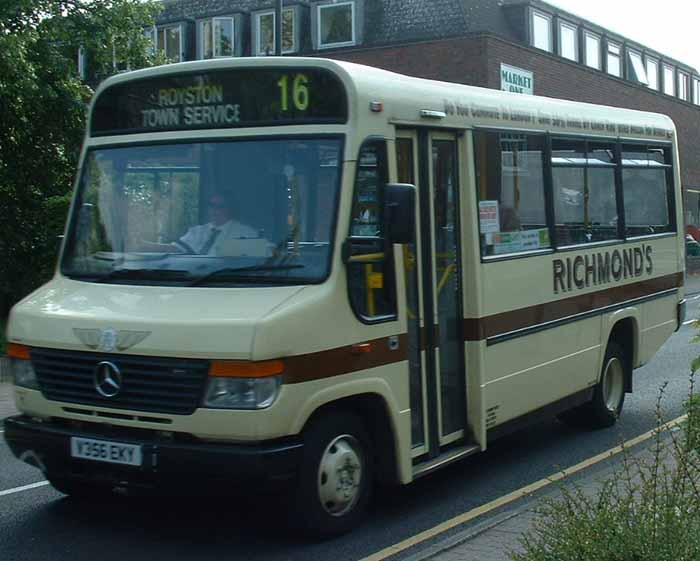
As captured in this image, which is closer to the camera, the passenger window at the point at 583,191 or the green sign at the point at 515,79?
the passenger window at the point at 583,191

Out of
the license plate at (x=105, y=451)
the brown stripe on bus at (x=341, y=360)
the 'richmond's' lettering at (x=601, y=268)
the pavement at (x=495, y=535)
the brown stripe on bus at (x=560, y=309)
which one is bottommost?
the pavement at (x=495, y=535)

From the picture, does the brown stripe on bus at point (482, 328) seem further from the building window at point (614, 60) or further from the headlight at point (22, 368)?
the building window at point (614, 60)

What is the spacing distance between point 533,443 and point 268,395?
450 cm

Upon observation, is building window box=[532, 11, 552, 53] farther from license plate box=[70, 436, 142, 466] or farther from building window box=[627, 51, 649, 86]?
license plate box=[70, 436, 142, 466]

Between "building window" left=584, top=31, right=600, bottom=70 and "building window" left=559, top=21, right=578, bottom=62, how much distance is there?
0.88 metres

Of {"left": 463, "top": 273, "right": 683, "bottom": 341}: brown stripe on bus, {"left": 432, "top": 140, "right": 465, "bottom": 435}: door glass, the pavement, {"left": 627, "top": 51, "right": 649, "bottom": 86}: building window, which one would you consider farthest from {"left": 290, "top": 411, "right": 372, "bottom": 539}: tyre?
{"left": 627, "top": 51, "right": 649, "bottom": 86}: building window

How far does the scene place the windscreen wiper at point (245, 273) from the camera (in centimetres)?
645

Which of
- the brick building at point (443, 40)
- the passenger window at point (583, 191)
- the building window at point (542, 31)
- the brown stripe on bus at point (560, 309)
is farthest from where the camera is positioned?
the building window at point (542, 31)

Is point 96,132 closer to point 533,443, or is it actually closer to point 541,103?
point 541,103

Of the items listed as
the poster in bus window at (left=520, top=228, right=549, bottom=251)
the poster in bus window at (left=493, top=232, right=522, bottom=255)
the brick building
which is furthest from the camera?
the brick building

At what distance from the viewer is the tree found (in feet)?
60.5

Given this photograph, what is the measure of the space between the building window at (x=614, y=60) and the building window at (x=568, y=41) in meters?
3.20

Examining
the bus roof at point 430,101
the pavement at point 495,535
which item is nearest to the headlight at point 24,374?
the bus roof at point 430,101

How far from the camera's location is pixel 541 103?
936 centimetres
